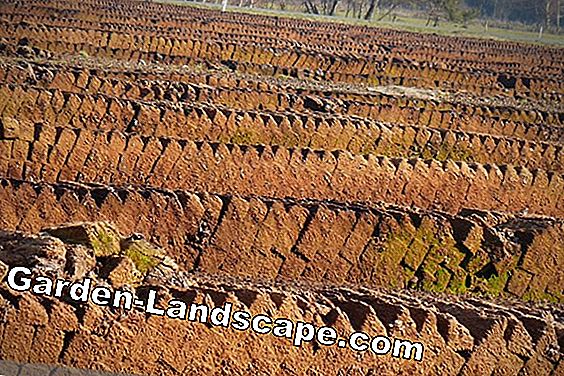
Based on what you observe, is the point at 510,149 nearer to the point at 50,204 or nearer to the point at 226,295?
the point at 50,204

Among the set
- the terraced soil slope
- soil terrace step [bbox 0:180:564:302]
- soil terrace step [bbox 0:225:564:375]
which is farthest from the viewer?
soil terrace step [bbox 0:180:564:302]

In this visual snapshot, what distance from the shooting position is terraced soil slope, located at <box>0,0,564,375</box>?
690cm

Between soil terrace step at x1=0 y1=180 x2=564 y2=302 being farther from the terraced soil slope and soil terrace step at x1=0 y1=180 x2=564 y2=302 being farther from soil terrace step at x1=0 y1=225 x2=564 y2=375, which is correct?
soil terrace step at x1=0 y1=225 x2=564 y2=375

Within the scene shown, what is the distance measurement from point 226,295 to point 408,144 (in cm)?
912

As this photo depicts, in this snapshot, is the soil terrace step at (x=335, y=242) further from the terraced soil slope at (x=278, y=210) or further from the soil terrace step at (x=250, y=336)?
the soil terrace step at (x=250, y=336)

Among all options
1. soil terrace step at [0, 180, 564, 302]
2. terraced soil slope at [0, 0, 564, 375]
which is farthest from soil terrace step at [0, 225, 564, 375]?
soil terrace step at [0, 180, 564, 302]

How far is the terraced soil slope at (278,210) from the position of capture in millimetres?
6902

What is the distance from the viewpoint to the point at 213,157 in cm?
1246

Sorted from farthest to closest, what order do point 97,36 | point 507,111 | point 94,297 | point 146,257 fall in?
1. point 97,36
2. point 507,111
3. point 146,257
4. point 94,297

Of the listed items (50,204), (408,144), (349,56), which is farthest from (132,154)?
(349,56)

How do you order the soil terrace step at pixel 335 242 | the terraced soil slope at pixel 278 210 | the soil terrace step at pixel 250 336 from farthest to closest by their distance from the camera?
1. the soil terrace step at pixel 335 242
2. the terraced soil slope at pixel 278 210
3. the soil terrace step at pixel 250 336

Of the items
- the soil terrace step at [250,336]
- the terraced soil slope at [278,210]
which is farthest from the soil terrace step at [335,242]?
the soil terrace step at [250,336]

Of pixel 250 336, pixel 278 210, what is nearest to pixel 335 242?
pixel 278 210

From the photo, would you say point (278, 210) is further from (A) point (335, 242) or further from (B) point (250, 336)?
(B) point (250, 336)
